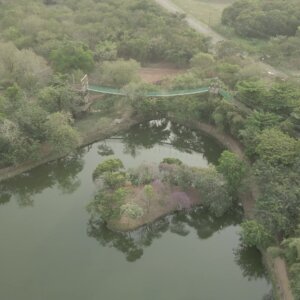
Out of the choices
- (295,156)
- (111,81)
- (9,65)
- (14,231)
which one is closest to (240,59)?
(111,81)

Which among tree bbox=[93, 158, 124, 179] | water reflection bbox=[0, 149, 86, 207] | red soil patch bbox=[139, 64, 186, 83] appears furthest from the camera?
red soil patch bbox=[139, 64, 186, 83]

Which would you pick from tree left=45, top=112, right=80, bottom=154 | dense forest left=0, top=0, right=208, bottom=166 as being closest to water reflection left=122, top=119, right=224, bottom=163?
dense forest left=0, top=0, right=208, bottom=166

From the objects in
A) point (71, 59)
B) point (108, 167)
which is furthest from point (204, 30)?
point (108, 167)

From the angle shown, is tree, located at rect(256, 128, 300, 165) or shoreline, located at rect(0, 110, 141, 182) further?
shoreline, located at rect(0, 110, 141, 182)

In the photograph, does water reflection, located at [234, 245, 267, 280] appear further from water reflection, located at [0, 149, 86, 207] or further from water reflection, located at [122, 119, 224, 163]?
water reflection, located at [0, 149, 86, 207]

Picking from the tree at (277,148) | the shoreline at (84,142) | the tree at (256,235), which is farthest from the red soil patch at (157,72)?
the tree at (256,235)

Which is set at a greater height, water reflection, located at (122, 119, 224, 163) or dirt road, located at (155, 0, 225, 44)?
water reflection, located at (122, 119, 224, 163)

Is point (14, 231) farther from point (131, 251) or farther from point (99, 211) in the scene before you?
point (131, 251)
